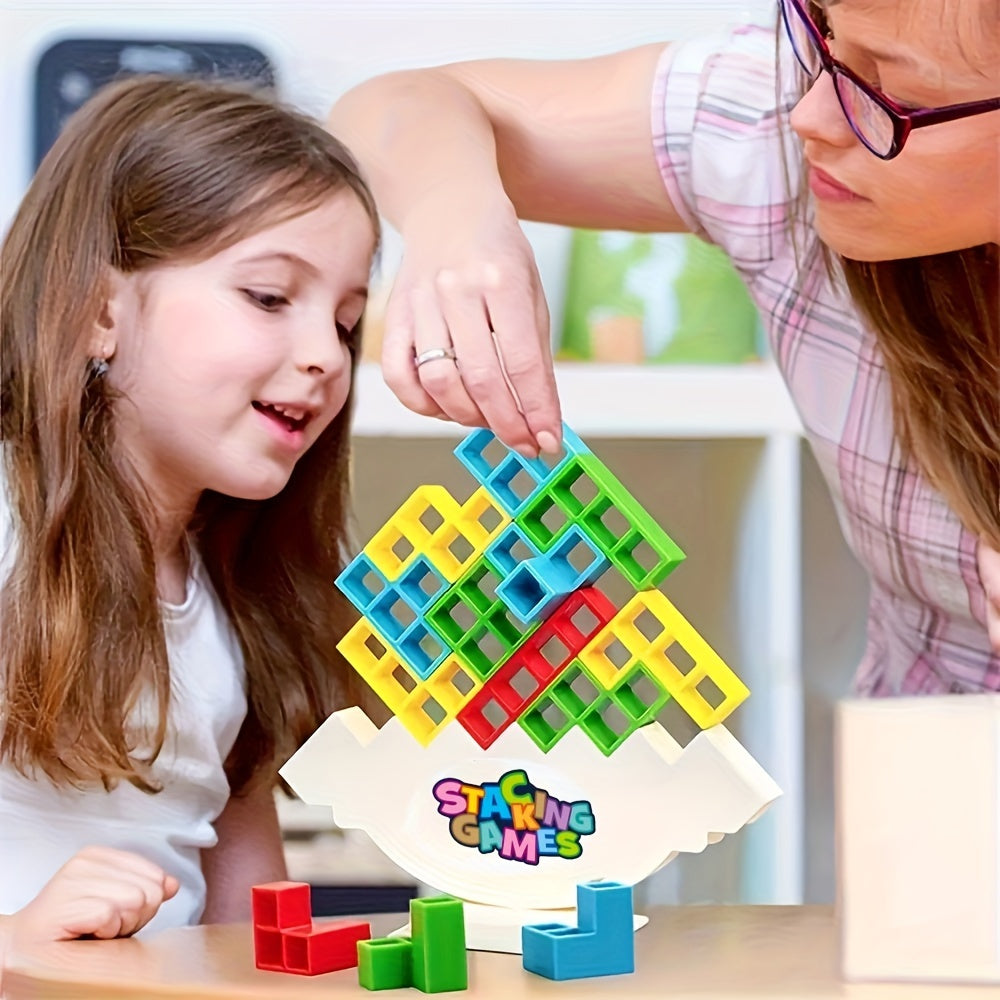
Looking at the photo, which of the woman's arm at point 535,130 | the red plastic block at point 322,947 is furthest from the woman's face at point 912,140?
the red plastic block at point 322,947

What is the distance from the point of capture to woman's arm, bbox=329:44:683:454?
0.75 metres

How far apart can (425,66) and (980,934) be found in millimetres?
572

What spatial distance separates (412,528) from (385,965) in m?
0.21

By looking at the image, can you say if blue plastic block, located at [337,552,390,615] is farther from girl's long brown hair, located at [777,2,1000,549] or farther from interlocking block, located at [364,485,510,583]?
girl's long brown hair, located at [777,2,1000,549]

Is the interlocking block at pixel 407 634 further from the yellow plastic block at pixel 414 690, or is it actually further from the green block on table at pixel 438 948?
the green block on table at pixel 438 948

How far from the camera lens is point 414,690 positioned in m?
0.73

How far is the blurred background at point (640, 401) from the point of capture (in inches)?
34.1

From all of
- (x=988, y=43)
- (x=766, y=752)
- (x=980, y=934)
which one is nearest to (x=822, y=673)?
(x=766, y=752)

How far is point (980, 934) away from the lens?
2.15 ft

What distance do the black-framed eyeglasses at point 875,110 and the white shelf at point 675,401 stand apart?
20cm

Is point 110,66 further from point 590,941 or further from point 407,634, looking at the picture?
point 590,941

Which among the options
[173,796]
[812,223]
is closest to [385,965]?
[173,796]

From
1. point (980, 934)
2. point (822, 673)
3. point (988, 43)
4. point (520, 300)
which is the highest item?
point (988, 43)

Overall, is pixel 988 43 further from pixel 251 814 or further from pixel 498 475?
pixel 251 814
